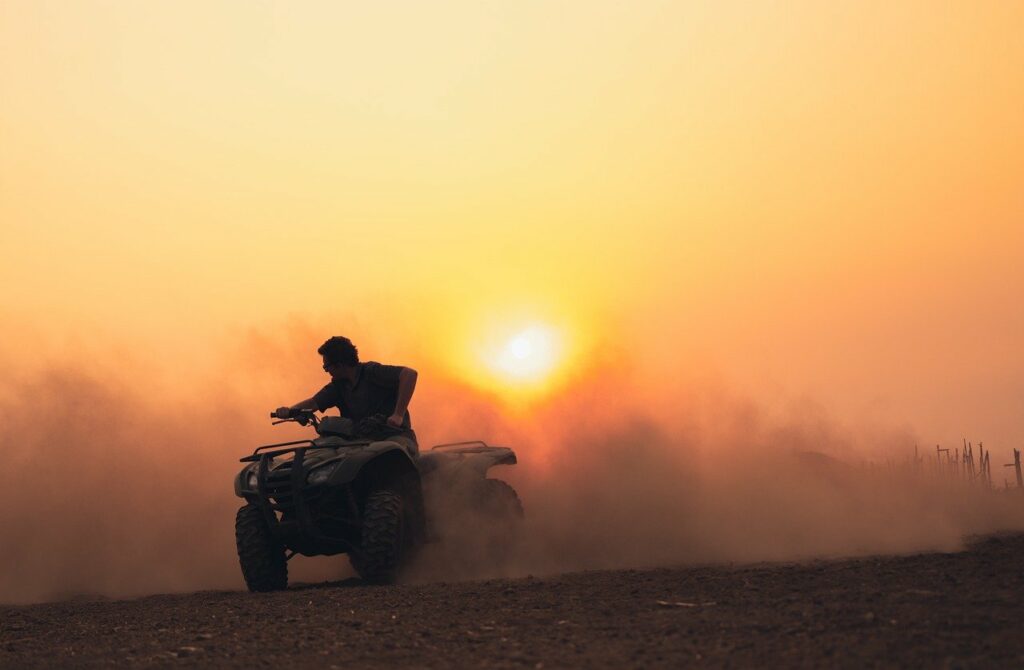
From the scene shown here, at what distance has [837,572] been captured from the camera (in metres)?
10.3

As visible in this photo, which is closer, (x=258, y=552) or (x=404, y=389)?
(x=258, y=552)

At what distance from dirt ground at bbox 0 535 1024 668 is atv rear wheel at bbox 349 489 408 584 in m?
0.78

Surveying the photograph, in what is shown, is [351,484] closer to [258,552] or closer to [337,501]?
[337,501]

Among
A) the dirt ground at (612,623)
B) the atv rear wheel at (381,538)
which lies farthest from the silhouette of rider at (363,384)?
the dirt ground at (612,623)

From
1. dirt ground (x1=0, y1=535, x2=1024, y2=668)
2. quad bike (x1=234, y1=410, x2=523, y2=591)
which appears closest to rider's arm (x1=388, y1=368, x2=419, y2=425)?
quad bike (x1=234, y1=410, x2=523, y2=591)

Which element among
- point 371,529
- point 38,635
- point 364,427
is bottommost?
point 38,635

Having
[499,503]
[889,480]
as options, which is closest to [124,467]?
[499,503]

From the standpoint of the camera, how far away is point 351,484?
1347 cm

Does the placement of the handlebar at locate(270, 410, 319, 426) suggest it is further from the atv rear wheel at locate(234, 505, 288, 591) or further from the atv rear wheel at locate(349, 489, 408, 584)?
the atv rear wheel at locate(349, 489, 408, 584)

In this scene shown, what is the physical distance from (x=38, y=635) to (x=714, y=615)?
Result: 581 centimetres

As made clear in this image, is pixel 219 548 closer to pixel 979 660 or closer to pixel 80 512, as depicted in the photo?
pixel 80 512

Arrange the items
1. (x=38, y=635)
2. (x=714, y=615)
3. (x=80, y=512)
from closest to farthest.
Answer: (x=714, y=615), (x=38, y=635), (x=80, y=512)

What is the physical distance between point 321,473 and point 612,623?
5.27 meters

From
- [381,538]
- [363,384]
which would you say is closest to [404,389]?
[363,384]
